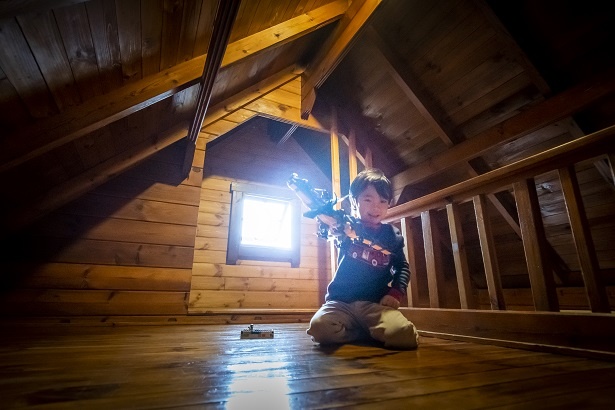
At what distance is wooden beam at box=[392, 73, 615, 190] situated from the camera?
6.54 ft

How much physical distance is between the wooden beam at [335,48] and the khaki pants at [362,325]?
1.99 meters

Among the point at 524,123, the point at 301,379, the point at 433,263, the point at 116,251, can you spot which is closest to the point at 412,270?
the point at 433,263

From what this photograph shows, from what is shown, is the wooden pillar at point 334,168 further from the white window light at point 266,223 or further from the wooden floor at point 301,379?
the wooden floor at point 301,379

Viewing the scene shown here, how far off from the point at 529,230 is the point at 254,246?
2.62 m

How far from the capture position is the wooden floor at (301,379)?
1.87 feet

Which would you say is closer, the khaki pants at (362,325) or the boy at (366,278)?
the khaki pants at (362,325)

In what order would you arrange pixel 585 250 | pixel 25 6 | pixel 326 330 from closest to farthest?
pixel 25 6 → pixel 585 250 → pixel 326 330

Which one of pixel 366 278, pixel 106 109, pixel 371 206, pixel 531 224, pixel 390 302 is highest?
pixel 106 109

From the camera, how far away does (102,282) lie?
2.32 meters

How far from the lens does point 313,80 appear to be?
2.98 metres

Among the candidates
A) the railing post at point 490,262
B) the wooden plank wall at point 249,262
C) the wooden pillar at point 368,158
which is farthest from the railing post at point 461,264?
the wooden plank wall at point 249,262

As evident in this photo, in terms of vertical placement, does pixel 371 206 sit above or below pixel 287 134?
below

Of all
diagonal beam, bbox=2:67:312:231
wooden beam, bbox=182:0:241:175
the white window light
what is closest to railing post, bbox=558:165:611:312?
wooden beam, bbox=182:0:241:175

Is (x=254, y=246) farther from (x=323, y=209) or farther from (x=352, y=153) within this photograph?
(x=323, y=209)
